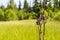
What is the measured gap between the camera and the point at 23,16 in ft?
79.6

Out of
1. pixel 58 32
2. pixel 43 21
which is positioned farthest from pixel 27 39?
pixel 43 21

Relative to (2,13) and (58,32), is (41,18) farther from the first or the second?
(2,13)

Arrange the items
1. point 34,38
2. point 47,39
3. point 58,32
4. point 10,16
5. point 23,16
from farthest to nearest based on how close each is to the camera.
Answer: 1. point 23,16
2. point 10,16
3. point 58,32
4. point 34,38
5. point 47,39

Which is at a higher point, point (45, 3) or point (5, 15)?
point (45, 3)

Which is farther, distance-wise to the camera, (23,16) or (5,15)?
(23,16)

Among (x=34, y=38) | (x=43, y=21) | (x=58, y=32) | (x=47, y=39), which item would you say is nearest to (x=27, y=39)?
(x=34, y=38)

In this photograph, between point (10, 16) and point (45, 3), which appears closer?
point (45, 3)

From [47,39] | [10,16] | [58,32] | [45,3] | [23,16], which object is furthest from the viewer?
[23,16]

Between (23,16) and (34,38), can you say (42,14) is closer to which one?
(34,38)

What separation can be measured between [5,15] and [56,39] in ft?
63.8

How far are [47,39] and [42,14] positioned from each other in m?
2.19

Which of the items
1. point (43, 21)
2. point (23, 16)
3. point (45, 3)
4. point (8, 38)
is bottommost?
point (23, 16)

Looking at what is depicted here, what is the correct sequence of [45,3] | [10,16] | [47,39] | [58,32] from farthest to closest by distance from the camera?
[10,16]
[58,32]
[47,39]
[45,3]

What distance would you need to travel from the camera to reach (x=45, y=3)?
3.47 feet
